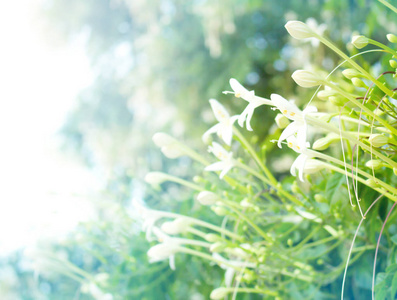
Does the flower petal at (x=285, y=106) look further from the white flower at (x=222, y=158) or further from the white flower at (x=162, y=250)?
the white flower at (x=162, y=250)

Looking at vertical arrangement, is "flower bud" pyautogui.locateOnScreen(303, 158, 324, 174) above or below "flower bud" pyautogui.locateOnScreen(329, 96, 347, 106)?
below

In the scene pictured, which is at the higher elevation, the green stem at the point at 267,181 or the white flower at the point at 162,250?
the green stem at the point at 267,181

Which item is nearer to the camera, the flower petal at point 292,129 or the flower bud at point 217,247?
the flower petal at point 292,129

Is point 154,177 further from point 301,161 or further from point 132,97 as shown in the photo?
point 132,97

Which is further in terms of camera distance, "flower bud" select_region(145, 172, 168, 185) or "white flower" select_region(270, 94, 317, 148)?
"flower bud" select_region(145, 172, 168, 185)

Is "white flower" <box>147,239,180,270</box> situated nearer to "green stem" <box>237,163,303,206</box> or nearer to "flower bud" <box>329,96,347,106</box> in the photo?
"green stem" <box>237,163,303,206</box>

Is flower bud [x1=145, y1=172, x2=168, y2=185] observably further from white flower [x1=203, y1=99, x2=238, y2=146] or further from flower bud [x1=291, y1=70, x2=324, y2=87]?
flower bud [x1=291, y1=70, x2=324, y2=87]

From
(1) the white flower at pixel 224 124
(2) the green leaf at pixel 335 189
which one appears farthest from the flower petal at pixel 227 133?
(2) the green leaf at pixel 335 189

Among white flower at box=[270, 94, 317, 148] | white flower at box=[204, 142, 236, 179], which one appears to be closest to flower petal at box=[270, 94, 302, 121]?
white flower at box=[270, 94, 317, 148]

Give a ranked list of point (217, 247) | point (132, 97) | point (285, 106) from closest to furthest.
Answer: point (285, 106) → point (217, 247) → point (132, 97)

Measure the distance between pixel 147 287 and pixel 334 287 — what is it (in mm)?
260

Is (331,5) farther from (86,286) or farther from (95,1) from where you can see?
(95,1)

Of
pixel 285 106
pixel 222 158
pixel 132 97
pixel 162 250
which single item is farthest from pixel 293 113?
pixel 132 97

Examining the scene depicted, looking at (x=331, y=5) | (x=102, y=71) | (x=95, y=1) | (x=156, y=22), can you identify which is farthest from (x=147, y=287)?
(x=95, y=1)
